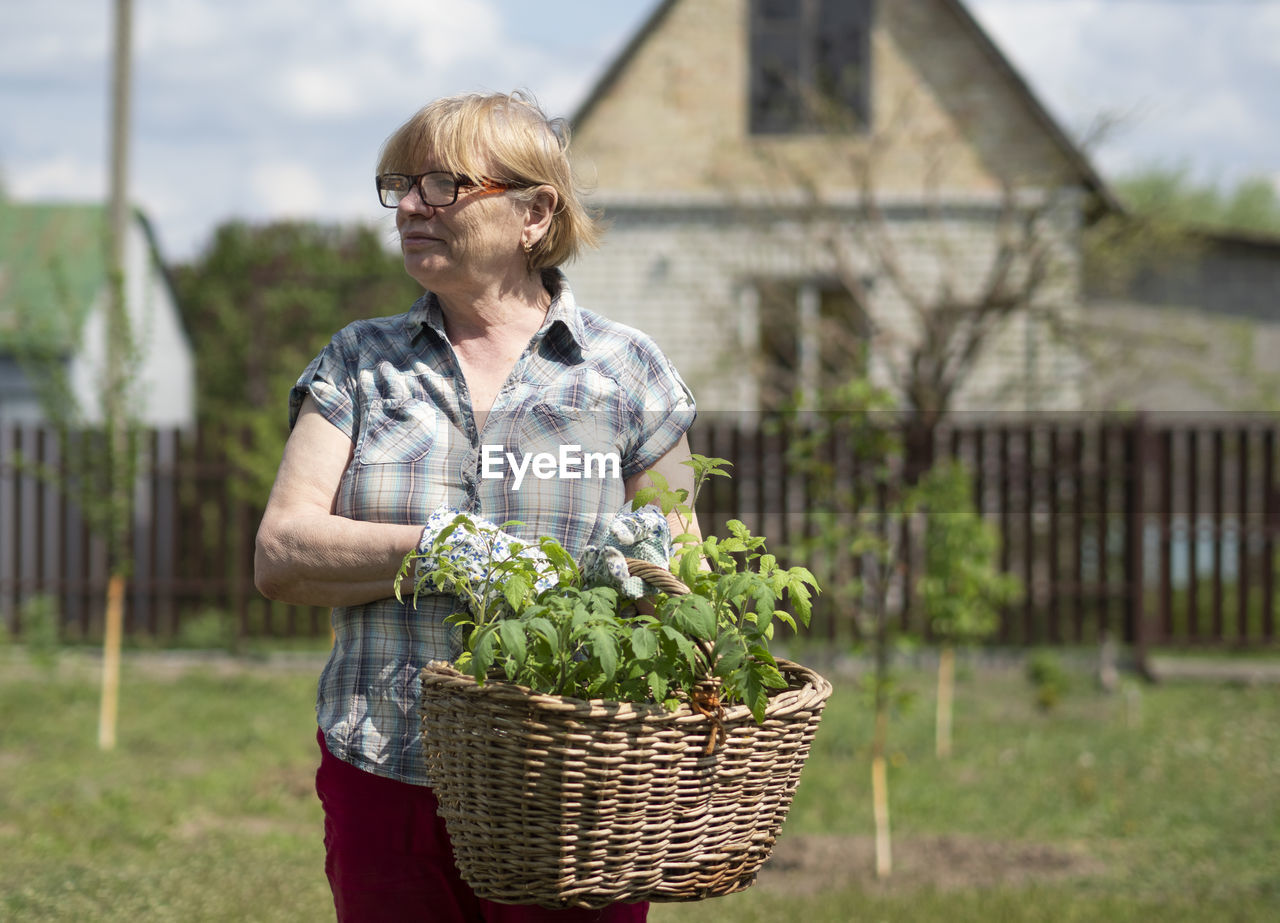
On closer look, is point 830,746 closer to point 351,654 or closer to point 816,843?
point 816,843

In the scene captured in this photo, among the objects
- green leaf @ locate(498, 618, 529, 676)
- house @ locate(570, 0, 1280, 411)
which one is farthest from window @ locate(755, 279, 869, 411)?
green leaf @ locate(498, 618, 529, 676)

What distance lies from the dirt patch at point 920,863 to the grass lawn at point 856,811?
0.5 inches

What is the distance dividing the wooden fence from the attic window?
4.08 m

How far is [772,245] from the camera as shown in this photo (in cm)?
1283

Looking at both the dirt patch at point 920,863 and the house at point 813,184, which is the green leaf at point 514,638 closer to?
the dirt patch at point 920,863

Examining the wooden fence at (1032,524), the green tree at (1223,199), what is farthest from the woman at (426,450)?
the green tree at (1223,199)

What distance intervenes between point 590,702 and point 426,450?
0.60m

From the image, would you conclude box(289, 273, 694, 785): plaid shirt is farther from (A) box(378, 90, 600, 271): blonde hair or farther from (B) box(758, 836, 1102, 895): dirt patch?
(B) box(758, 836, 1102, 895): dirt patch

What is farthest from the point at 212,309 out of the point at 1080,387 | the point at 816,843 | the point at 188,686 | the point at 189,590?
the point at 816,843

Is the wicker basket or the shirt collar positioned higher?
the shirt collar

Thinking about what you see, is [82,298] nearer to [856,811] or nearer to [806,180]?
[806,180]

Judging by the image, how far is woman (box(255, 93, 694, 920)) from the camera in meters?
2.11

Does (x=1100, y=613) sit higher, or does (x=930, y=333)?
(x=930, y=333)

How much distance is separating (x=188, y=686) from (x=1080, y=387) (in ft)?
27.2
